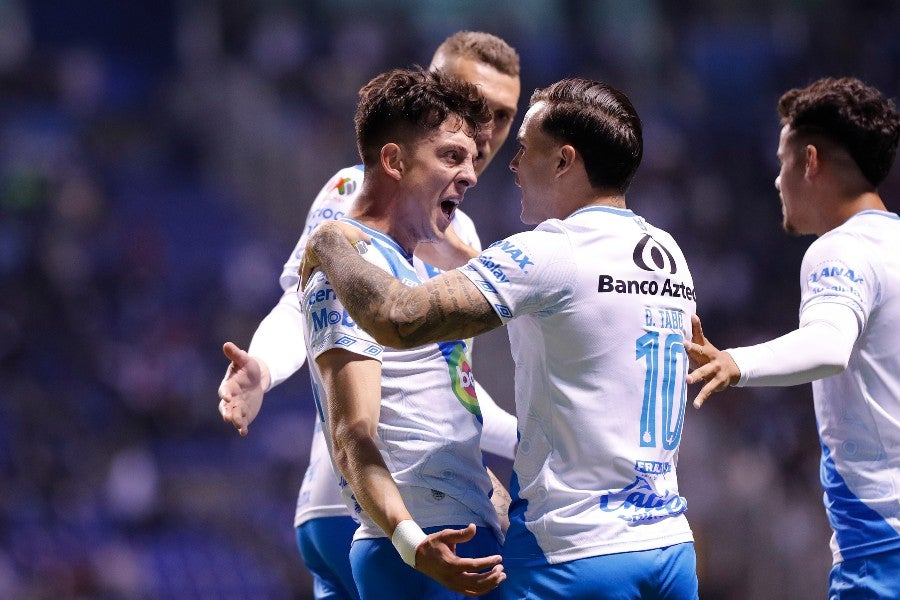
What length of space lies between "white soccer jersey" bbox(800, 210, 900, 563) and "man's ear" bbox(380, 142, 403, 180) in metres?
1.29

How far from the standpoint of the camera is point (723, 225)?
39.0ft

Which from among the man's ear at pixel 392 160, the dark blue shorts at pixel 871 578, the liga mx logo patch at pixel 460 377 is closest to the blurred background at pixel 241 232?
the dark blue shorts at pixel 871 578

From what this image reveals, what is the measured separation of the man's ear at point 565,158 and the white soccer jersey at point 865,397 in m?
0.90

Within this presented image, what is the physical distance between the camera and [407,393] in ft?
9.93

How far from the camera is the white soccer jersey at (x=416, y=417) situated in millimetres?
2936

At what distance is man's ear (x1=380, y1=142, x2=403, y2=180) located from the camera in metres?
3.16

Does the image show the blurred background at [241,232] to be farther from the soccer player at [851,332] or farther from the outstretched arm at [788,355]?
the outstretched arm at [788,355]

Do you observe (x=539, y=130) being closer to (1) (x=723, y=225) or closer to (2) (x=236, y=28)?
(1) (x=723, y=225)

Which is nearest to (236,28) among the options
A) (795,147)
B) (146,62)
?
(146,62)

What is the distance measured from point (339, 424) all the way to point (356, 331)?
24 centimetres

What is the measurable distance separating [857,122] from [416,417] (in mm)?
1849

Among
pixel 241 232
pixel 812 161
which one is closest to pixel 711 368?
pixel 812 161

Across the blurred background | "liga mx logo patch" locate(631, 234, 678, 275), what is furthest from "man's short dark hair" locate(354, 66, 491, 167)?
the blurred background

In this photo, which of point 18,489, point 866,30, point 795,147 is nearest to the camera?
point 795,147
